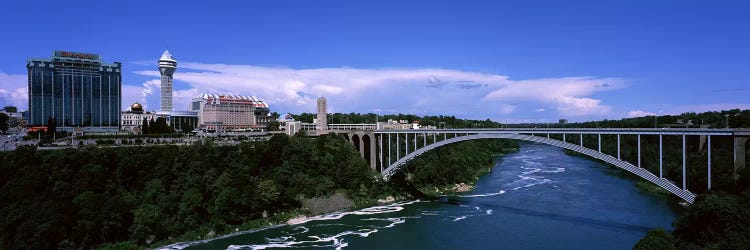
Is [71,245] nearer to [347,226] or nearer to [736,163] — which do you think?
[347,226]

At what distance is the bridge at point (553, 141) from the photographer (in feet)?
58.6

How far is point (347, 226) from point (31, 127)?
50.2m

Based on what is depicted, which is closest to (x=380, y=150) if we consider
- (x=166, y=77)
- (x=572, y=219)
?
→ (x=572, y=219)

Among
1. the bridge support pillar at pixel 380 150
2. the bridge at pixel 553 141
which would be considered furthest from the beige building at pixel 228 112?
the bridge support pillar at pixel 380 150

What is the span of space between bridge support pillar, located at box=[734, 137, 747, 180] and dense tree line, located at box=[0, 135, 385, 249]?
751 inches

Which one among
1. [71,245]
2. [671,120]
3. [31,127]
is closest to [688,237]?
[71,245]

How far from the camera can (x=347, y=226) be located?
25.0m

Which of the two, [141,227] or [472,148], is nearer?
[141,227]

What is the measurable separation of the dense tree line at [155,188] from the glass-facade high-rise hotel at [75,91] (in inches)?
1453

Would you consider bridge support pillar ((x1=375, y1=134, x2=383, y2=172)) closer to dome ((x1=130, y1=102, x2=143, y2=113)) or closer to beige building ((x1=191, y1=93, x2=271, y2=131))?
beige building ((x1=191, y1=93, x2=271, y2=131))

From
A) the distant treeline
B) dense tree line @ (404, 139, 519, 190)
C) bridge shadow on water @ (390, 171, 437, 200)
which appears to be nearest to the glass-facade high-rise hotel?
the distant treeline

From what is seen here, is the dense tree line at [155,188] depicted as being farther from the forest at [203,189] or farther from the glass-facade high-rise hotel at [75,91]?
the glass-facade high-rise hotel at [75,91]

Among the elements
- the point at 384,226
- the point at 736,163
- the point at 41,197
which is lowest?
the point at 384,226

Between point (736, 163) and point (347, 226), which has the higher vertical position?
point (736, 163)
